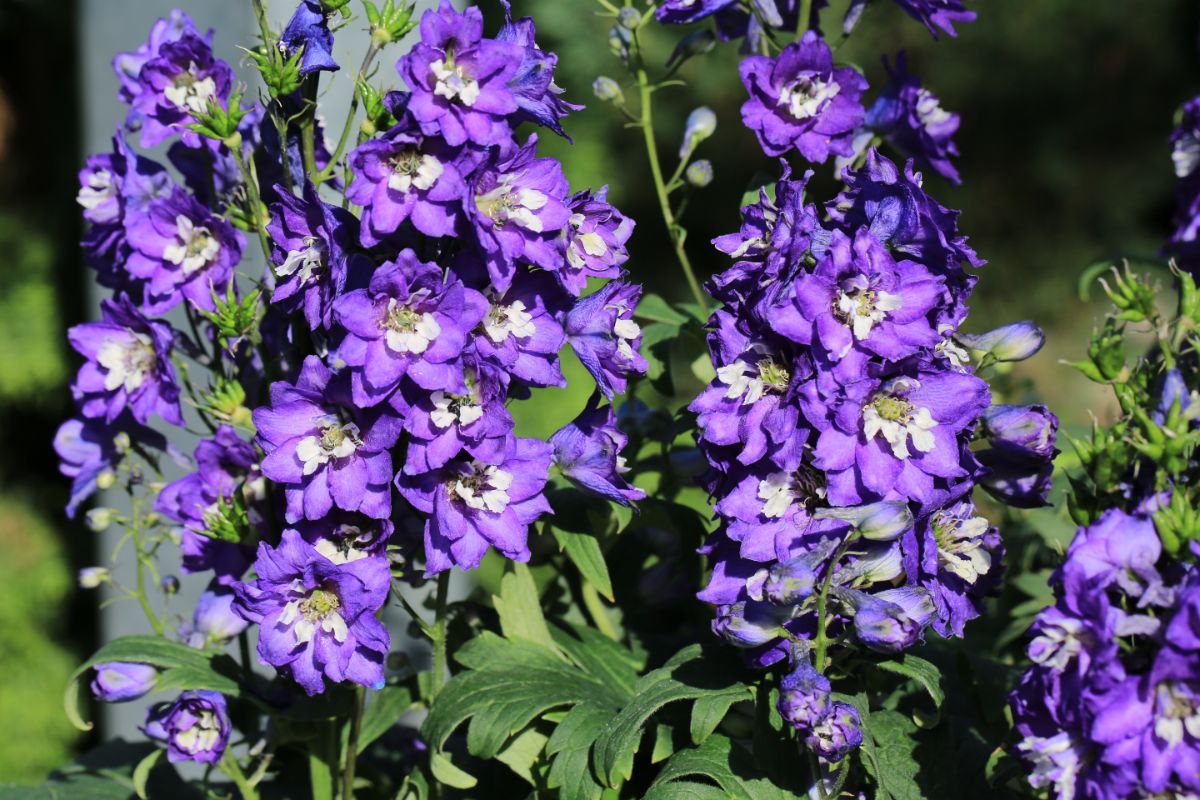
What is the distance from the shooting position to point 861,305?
1.39m

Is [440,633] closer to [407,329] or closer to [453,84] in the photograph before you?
[407,329]

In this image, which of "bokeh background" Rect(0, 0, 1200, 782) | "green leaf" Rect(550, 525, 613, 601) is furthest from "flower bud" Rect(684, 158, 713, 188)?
"bokeh background" Rect(0, 0, 1200, 782)

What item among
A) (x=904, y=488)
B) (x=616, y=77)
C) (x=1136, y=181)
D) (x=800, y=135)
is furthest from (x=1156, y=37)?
(x=904, y=488)

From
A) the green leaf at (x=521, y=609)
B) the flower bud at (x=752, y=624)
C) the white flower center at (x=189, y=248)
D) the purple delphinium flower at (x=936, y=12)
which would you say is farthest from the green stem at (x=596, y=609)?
the purple delphinium flower at (x=936, y=12)

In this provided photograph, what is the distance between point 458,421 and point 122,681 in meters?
0.71

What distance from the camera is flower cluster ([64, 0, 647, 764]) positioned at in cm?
143

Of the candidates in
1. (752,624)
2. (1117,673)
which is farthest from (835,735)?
(1117,673)

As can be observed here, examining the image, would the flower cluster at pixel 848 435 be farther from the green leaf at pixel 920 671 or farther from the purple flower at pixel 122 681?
the purple flower at pixel 122 681

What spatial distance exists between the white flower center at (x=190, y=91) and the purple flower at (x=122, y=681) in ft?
2.56

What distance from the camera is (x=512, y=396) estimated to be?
160 cm

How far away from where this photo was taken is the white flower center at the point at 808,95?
5.86 feet

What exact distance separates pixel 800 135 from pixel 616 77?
3.20 m

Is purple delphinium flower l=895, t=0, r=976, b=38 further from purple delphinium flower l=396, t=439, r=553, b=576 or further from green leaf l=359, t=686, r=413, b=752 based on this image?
green leaf l=359, t=686, r=413, b=752

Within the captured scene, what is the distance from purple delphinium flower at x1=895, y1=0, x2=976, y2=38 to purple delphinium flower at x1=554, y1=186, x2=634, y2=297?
58cm
